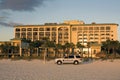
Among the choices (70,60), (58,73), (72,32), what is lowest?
(70,60)

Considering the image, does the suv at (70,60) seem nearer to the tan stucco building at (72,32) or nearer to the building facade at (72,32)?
the tan stucco building at (72,32)

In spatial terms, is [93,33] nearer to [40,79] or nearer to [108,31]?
[108,31]

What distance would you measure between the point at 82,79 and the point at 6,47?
93832mm

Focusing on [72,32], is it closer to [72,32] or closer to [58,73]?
[72,32]

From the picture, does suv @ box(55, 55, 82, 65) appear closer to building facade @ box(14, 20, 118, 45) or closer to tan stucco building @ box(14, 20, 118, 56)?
tan stucco building @ box(14, 20, 118, 56)

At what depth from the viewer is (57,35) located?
584 ft

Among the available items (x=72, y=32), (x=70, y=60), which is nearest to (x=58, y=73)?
(x=70, y=60)

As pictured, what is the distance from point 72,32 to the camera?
179250 millimetres

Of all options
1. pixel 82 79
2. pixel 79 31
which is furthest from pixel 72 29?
pixel 82 79

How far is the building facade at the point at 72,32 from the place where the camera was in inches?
6757

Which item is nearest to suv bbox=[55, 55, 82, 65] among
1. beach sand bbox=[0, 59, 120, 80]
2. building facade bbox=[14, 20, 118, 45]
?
beach sand bbox=[0, 59, 120, 80]

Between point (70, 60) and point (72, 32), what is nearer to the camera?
point (70, 60)

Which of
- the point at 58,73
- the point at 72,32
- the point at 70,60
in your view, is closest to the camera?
the point at 58,73

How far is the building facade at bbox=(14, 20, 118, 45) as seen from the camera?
172m
